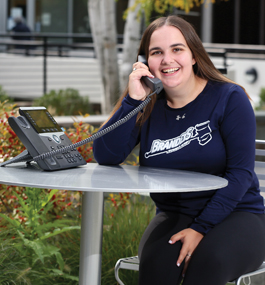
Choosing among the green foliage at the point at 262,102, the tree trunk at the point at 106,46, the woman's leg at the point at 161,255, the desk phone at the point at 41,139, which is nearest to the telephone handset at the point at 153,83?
the desk phone at the point at 41,139

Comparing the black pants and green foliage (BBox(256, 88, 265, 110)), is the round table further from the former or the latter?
green foliage (BBox(256, 88, 265, 110))

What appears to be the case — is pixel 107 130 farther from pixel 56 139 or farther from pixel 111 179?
pixel 111 179

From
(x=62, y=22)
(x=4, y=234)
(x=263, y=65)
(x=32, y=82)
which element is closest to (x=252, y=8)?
(x=263, y=65)

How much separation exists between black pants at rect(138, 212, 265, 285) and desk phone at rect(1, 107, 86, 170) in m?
0.57

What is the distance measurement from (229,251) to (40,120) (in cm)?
111

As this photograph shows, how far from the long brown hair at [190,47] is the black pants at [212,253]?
699mm

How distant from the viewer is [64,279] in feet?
10.3

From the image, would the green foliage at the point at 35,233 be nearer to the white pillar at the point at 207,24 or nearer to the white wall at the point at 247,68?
the white wall at the point at 247,68

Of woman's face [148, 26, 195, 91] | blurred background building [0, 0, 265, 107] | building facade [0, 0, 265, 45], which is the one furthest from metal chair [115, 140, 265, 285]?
building facade [0, 0, 265, 45]

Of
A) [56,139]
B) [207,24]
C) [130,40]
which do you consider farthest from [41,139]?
[207,24]

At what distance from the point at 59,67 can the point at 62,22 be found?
20.2ft

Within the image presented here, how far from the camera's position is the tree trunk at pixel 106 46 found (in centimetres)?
821

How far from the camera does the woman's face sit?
255 centimetres

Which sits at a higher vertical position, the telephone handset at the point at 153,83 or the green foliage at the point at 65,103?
the telephone handset at the point at 153,83
